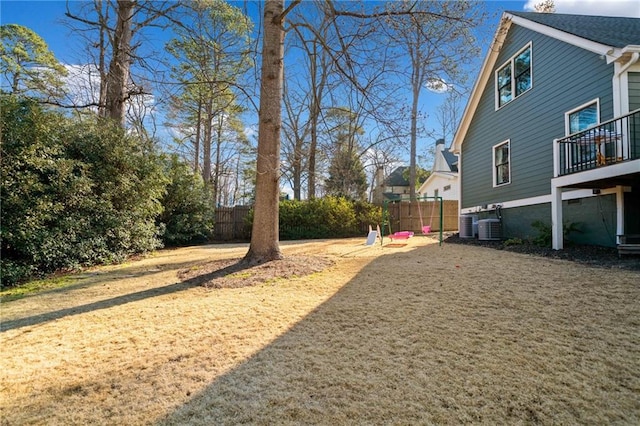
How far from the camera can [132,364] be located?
2299 millimetres

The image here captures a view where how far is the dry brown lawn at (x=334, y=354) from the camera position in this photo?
173 centimetres

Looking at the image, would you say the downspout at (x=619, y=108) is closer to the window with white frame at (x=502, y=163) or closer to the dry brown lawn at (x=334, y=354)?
the dry brown lawn at (x=334, y=354)

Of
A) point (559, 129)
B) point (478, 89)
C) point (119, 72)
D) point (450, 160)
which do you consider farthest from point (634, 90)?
point (450, 160)

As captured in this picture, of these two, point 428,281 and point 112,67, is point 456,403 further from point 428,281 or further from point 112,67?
point 112,67

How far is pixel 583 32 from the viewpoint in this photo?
24.0 ft

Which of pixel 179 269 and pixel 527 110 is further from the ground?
pixel 527 110

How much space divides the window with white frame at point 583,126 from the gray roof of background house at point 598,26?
4.39 ft

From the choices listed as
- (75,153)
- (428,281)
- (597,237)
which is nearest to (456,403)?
(428,281)

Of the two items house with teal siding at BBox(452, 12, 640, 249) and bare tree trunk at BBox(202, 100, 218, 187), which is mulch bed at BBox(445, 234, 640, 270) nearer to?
house with teal siding at BBox(452, 12, 640, 249)

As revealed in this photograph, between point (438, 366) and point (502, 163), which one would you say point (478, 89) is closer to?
point (502, 163)

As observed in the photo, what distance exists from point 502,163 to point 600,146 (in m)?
4.05

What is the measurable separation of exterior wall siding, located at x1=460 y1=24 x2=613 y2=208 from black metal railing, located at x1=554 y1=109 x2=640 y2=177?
633 mm

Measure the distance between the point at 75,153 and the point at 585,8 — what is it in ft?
53.3

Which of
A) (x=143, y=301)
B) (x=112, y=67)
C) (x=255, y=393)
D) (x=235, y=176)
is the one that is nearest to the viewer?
(x=255, y=393)
